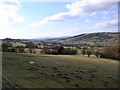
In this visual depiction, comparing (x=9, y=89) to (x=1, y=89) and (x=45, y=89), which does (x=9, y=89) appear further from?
(x=45, y=89)

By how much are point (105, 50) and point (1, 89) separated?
67103mm

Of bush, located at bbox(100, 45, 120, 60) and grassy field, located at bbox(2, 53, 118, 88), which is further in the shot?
bush, located at bbox(100, 45, 120, 60)

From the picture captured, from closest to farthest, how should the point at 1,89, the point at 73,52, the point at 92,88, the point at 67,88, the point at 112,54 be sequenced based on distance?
the point at 1,89
the point at 67,88
the point at 92,88
the point at 112,54
the point at 73,52

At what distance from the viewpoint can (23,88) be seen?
1089cm

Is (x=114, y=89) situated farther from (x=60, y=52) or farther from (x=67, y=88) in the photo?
(x=60, y=52)

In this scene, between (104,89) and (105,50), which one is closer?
(104,89)

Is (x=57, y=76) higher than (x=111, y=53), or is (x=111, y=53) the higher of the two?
(x=111, y=53)

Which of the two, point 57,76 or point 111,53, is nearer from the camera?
point 57,76

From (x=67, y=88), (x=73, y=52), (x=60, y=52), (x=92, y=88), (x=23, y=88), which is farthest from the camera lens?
(x=73, y=52)

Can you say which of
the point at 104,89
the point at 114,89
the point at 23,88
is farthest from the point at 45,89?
the point at 114,89

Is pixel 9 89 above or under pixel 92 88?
above

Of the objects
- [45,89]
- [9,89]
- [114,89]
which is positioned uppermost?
[9,89]

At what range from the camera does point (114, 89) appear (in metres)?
15.6

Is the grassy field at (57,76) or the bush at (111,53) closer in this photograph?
the grassy field at (57,76)
